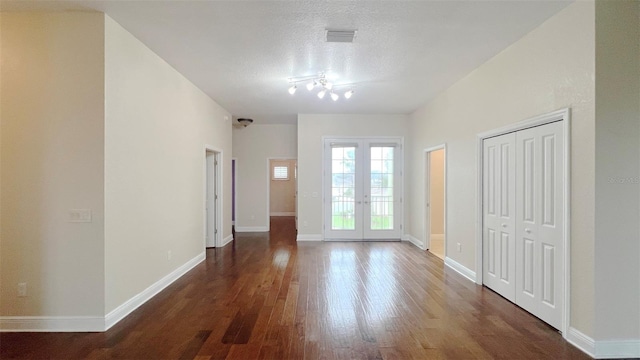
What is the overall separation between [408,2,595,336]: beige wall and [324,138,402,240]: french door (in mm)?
2266

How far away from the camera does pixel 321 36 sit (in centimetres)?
336

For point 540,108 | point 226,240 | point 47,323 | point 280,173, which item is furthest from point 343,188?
point 280,173

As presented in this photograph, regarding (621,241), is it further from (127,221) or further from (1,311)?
(1,311)

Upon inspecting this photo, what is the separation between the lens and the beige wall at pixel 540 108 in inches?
103

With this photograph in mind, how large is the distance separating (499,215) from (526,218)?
1.68ft

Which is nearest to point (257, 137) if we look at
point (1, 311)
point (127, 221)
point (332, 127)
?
point (332, 127)

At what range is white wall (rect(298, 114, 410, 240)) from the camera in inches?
294

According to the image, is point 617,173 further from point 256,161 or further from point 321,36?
point 256,161

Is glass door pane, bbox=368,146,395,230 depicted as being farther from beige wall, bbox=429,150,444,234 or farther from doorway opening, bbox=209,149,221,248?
doorway opening, bbox=209,149,221,248

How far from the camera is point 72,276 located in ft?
9.64

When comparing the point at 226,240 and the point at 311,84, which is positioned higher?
the point at 311,84

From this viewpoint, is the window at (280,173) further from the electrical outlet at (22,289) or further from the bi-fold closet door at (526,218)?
the electrical outlet at (22,289)

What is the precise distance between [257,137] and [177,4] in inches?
242

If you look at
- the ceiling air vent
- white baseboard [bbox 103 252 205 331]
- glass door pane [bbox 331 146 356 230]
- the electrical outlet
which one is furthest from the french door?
the electrical outlet
